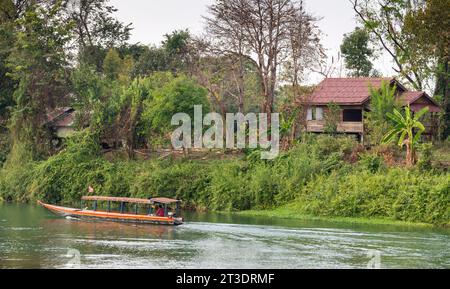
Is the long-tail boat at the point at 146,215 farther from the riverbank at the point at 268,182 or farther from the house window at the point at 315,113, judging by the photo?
the house window at the point at 315,113

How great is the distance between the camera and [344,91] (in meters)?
49.5

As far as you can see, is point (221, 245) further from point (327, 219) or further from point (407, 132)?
point (407, 132)

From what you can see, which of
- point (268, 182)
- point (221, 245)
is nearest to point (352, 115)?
point (268, 182)

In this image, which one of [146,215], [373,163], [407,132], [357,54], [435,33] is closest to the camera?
[146,215]

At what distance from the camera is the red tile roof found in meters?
48.3

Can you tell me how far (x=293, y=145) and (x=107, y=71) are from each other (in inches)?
852

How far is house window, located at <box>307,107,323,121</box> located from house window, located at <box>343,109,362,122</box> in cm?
132

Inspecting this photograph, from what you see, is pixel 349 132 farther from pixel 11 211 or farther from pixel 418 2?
pixel 11 211

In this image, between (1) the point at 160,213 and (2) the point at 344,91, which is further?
(2) the point at 344,91

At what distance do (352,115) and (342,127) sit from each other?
→ 981mm

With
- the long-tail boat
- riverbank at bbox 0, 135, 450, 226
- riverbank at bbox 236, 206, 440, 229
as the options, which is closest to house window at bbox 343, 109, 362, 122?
riverbank at bbox 0, 135, 450, 226

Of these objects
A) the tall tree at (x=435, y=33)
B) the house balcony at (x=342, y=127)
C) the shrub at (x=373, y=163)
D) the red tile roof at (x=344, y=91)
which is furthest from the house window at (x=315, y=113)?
the shrub at (x=373, y=163)

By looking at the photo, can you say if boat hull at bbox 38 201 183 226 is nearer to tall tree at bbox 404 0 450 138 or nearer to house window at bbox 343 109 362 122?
house window at bbox 343 109 362 122

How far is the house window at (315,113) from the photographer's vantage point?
161 feet
